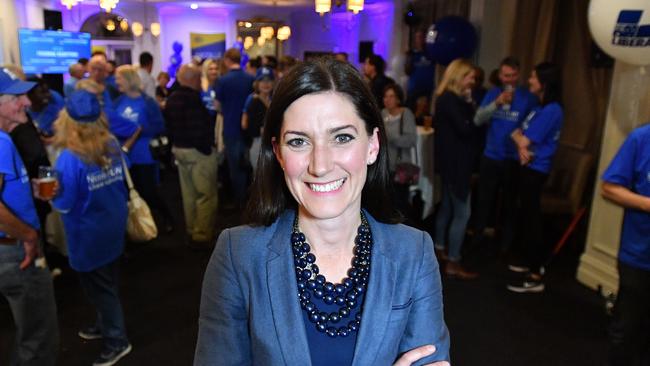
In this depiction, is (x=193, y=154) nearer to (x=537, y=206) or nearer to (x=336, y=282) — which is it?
(x=537, y=206)

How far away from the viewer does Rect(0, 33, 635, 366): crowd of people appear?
3.45 feet

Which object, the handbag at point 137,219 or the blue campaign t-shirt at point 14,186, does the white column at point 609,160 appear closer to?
the handbag at point 137,219

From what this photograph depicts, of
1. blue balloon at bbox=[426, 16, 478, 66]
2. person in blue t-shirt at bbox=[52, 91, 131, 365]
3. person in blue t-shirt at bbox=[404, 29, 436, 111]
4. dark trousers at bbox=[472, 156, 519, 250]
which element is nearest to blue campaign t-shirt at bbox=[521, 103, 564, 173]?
dark trousers at bbox=[472, 156, 519, 250]

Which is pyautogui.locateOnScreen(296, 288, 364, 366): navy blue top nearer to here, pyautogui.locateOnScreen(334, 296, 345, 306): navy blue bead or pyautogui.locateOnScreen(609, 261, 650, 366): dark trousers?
pyautogui.locateOnScreen(334, 296, 345, 306): navy blue bead

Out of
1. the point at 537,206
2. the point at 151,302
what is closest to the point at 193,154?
the point at 151,302

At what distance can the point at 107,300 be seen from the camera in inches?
105

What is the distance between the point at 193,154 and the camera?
4129 mm

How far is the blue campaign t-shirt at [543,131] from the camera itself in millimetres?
3666

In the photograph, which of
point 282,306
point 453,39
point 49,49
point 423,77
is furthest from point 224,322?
point 49,49

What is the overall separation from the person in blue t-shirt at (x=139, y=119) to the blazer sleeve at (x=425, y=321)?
3.53 meters

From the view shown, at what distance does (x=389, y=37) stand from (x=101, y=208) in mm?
8658

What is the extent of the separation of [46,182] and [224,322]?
5.11 ft

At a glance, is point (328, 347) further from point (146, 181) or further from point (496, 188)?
point (146, 181)

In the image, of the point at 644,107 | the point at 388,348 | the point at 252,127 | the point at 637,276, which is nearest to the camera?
the point at 388,348
